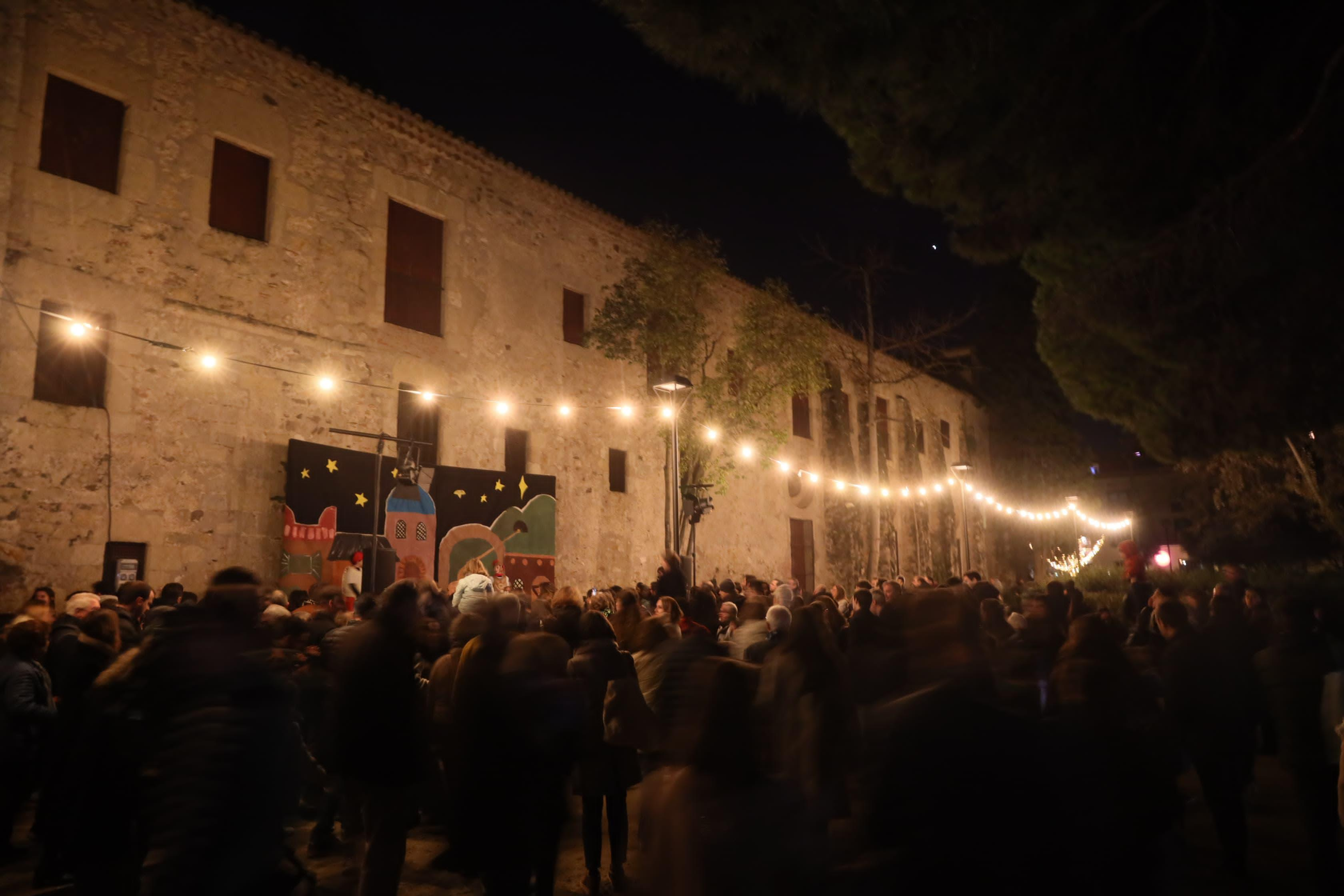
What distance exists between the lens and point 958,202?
8.59m

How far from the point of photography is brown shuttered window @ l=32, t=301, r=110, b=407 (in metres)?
9.16

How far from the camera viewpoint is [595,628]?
478 centimetres

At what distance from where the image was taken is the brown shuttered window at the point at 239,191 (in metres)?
10.9

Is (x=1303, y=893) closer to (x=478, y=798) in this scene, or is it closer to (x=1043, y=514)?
(x=478, y=798)

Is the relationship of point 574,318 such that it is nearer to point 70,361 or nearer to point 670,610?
point 70,361

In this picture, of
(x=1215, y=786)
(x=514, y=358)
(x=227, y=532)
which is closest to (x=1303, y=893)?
(x=1215, y=786)

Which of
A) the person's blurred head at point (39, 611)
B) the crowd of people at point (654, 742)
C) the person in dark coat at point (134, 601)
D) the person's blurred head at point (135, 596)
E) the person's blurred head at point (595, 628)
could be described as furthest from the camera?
the person's blurred head at point (135, 596)

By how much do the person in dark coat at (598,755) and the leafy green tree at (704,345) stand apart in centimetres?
1126

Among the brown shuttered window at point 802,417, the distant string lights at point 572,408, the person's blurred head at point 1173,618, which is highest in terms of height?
the brown shuttered window at point 802,417

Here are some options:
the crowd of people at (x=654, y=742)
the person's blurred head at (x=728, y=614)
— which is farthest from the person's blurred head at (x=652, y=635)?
the person's blurred head at (x=728, y=614)

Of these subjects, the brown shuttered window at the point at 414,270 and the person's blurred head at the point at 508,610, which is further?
the brown shuttered window at the point at 414,270

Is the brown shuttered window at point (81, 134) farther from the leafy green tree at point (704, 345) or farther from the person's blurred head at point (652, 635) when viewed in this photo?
the person's blurred head at point (652, 635)

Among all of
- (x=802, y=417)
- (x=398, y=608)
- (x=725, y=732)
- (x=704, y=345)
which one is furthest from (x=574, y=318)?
(x=725, y=732)

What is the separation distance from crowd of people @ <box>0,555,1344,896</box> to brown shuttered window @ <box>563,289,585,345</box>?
1027 cm
